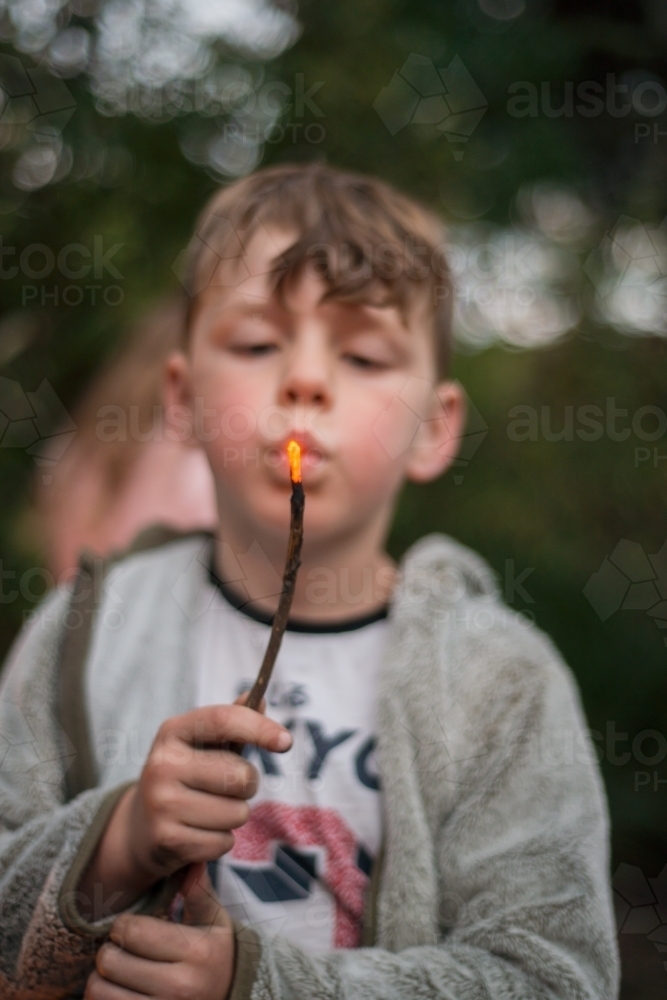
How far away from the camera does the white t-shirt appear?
37.4 inches

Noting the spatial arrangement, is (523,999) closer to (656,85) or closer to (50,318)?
(50,318)

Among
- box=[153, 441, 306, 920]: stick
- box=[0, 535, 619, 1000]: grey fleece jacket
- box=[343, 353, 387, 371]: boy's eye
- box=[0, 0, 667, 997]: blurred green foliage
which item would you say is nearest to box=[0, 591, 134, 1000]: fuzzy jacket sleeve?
box=[0, 535, 619, 1000]: grey fleece jacket

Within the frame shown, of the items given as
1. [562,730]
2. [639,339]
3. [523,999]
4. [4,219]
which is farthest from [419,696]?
[639,339]

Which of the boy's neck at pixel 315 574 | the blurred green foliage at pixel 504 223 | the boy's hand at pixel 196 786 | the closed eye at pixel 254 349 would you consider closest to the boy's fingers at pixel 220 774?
the boy's hand at pixel 196 786

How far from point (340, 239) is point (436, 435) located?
1.02 feet

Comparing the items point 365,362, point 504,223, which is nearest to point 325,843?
point 365,362

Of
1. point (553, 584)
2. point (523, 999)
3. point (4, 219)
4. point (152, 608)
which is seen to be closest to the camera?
point (523, 999)

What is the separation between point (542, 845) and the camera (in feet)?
2.98

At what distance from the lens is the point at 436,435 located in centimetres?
124

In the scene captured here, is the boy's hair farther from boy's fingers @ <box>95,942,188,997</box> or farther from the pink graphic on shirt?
boy's fingers @ <box>95,942,188,997</box>

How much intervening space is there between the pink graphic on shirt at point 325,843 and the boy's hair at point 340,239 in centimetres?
58

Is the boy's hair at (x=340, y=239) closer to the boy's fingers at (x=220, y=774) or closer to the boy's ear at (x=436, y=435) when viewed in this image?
the boy's ear at (x=436, y=435)

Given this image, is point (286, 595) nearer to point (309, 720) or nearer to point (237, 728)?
point (237, 728)

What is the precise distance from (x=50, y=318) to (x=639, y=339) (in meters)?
1.71
